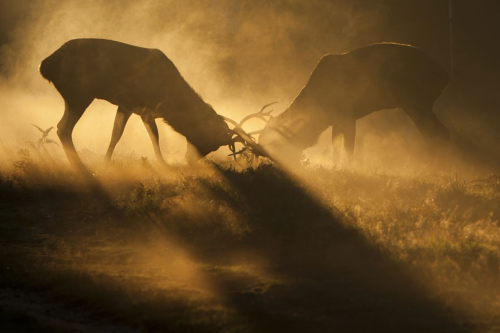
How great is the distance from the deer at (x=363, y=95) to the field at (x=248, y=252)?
2218 mm

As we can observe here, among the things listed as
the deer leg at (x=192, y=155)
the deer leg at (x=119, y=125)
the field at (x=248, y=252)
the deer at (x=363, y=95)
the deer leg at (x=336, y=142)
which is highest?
the deer at (x=363, y=95)

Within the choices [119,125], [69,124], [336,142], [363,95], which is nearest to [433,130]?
[363,95]

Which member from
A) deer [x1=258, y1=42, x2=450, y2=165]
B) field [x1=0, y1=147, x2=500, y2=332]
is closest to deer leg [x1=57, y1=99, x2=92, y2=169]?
field [x1=0, y1=147, x2=500, y2=332]

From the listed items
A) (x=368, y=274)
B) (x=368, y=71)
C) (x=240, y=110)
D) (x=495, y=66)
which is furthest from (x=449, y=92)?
(x=368, y=274)

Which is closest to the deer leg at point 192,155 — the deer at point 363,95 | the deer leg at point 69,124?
the deer at point 363,95

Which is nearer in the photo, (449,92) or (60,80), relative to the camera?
(60,80)

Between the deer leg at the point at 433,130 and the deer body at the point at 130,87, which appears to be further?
the deer leg at the point at 433,130

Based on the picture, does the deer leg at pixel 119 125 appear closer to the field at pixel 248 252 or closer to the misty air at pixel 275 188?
the misty air at pixel 275 188

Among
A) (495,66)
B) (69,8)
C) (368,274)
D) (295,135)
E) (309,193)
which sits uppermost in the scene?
(69,8)

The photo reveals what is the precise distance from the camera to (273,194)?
10.4 m

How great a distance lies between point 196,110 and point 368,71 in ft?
10.9

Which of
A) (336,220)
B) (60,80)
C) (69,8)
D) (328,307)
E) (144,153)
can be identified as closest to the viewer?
(328,307)

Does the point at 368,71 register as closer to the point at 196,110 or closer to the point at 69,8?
the point at 196,110

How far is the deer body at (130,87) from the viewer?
1375cm
